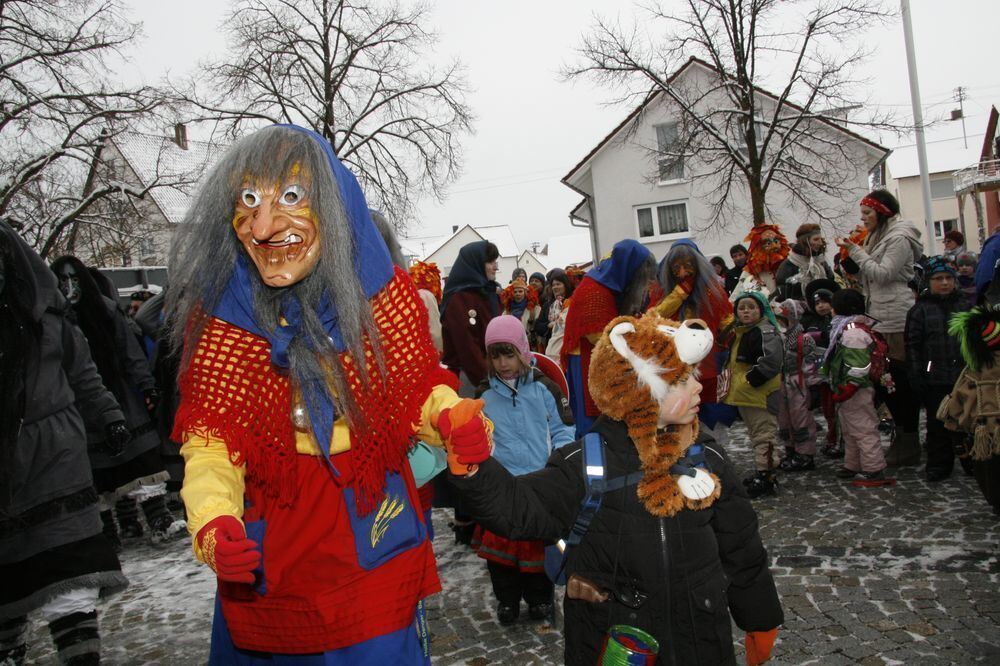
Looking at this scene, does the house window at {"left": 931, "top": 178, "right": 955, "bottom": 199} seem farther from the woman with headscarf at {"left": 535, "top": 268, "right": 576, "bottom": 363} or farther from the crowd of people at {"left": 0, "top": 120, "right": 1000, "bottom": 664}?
the crowd of people at {"left": 0, "top": 120, "right": 1000, "bottom": 664}

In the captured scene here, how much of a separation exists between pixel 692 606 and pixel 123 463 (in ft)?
14.2

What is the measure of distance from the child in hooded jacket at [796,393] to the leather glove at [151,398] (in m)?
4.98

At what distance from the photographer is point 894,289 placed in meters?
6.52

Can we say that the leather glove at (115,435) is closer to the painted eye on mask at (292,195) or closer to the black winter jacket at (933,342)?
the painted eye on mask at (292,195)

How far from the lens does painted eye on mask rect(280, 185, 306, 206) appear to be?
2145 mm

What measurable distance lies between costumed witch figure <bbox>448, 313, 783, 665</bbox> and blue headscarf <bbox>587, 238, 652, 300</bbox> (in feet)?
9.88

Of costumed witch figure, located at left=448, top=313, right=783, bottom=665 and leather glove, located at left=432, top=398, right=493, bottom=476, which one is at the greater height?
leather glove, located at left=432, top=398, right=493, bottom=476

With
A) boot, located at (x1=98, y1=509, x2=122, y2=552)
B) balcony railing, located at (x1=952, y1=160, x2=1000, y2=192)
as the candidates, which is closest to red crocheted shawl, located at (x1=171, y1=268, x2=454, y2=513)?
boot, located at (x1=98, y1=509, x2=122, y2=552)

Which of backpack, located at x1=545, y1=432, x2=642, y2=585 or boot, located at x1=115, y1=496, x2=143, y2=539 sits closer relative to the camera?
backpack, located at x1=545, y1=432, x2=642, y2=585

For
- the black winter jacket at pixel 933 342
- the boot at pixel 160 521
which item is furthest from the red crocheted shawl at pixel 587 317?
the boot at pixel 160 521

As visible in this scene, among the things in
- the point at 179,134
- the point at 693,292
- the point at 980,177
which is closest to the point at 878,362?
the point at 693,292

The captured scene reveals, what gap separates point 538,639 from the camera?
4.00m

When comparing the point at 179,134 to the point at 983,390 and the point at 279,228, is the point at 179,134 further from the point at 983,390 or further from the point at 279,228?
the point at 279,228

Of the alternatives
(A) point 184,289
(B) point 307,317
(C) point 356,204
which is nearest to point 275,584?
(B) point 307,317
